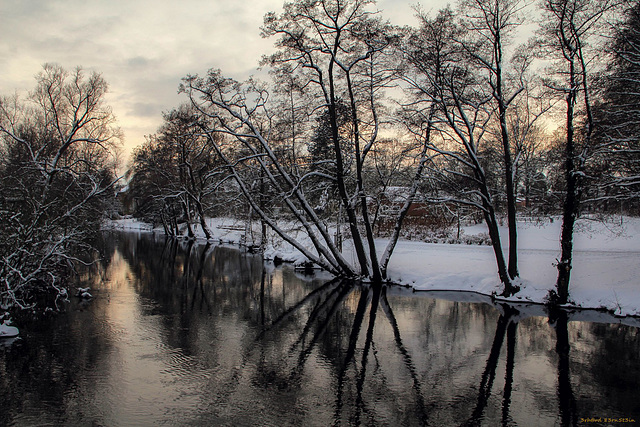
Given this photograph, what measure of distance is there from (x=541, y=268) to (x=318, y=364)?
1207 centimetres

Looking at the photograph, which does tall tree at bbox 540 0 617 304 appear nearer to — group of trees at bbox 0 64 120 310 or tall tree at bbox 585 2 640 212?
tall tree at bbox 585 2 640 212

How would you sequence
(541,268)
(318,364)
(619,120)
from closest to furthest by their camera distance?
(318,364) < (619,120) < (541,268)

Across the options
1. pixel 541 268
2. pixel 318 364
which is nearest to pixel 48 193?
pixel 318 364

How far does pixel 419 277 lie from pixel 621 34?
36.4 ft

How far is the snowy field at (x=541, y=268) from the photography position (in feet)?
46.4

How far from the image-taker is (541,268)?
56.8 feet

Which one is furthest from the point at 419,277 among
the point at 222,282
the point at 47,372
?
the point at 47,372

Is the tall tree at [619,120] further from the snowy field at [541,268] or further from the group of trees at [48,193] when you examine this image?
the group of trees at [48,193]

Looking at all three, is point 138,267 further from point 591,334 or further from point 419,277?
point 591,334

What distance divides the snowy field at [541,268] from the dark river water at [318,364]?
0.96 meters

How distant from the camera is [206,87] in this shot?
1906cm

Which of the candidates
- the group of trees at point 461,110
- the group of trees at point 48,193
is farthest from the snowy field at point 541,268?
the group of trees at point 48,193

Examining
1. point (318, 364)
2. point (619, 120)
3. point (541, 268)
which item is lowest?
point (318, 364)

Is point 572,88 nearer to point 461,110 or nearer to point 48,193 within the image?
point 461,110
